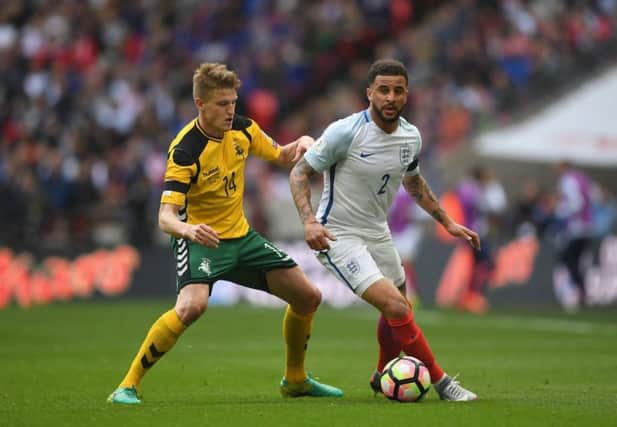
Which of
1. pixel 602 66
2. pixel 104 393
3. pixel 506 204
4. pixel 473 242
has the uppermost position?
pixel 602 66

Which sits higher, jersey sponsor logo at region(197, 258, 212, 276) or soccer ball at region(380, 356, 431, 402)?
jersey sponsor logo at region(197, 258, 212, 276)

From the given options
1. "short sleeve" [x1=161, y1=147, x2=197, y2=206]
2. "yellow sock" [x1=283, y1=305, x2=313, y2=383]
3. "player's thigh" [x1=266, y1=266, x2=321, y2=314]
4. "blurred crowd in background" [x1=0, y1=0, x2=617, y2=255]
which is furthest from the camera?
"blurred crowd in background" [x1=0, y1=0, x2=617, y2=255]

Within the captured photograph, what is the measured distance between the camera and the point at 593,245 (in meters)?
21.5

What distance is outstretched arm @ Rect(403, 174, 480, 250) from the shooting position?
9.80 meters

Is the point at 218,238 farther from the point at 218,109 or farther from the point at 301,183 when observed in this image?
the point at 218,109

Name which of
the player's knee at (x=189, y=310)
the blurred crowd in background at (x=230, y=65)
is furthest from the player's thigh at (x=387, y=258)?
the blurred crowd in background at (x=230, y=65)

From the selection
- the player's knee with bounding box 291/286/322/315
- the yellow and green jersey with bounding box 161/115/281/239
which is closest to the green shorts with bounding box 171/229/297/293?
the yellow and green jersey with bounding box 161/115/281/239

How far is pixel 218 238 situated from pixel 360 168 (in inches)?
49.3

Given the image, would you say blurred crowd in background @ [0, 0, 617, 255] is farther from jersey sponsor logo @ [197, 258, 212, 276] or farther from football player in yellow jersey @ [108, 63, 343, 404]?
jersey sponsor logo @ [197, 258, 212, 276]

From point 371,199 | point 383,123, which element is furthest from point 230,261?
point 383,123

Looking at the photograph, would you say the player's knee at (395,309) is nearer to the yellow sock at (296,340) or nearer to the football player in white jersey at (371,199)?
the football player in white jersey at (371,199)

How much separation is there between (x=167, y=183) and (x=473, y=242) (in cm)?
245

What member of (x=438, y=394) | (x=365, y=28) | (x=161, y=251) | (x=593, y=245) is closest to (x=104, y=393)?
(x=438, y=394)

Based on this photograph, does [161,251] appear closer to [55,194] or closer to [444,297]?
[55,194]
